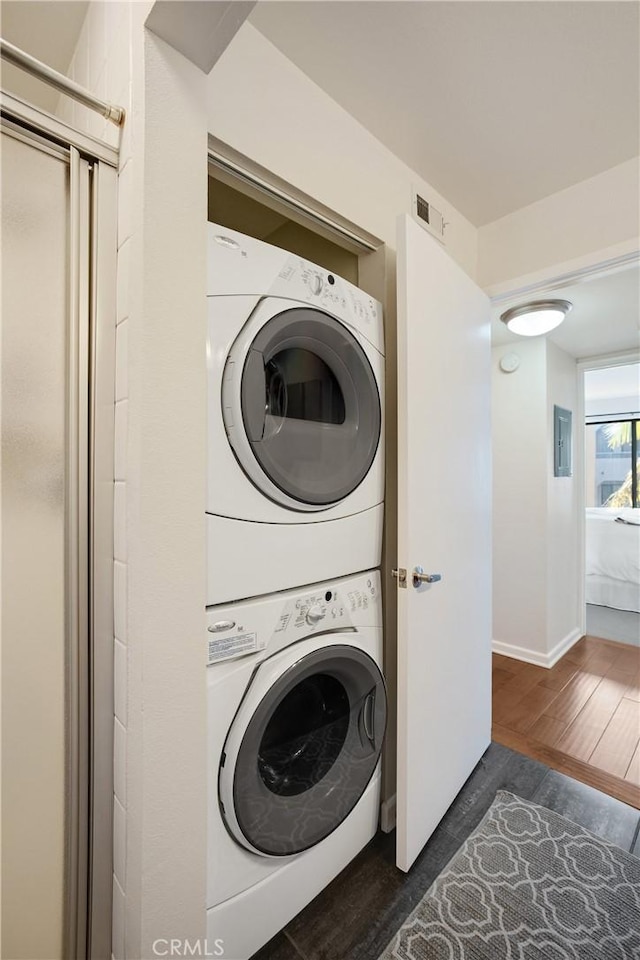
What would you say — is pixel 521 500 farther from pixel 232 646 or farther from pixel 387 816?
pixel 232 646

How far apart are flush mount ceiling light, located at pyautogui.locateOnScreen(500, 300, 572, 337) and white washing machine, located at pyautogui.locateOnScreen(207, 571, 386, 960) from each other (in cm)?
196

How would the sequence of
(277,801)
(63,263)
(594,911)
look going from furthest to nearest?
(594,911) → (277,801) → (63,263)

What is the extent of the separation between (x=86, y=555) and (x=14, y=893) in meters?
0.66

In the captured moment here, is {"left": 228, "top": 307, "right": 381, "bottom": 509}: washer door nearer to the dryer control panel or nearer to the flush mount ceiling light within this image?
the dryer control panel

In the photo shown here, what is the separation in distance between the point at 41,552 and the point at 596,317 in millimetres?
3264

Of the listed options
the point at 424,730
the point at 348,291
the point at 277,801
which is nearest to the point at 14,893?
the point at 277,801

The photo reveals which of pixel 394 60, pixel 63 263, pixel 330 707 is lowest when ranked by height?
pixel 330 707

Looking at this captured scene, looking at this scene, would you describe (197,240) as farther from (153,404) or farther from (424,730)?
(424,730)

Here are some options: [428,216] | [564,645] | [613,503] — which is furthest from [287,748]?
[613,503]

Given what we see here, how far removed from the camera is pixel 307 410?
120cm

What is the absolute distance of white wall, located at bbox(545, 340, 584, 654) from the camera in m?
3.02

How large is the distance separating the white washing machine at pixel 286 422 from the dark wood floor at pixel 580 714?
150 centimetres

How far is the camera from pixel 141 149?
0.77 m

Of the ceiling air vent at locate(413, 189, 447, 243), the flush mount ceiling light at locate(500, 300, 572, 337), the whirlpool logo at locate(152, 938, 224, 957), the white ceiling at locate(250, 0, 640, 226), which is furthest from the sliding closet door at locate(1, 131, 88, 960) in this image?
the flush mount ceiling light at locate(500, 300, 572, 337)
